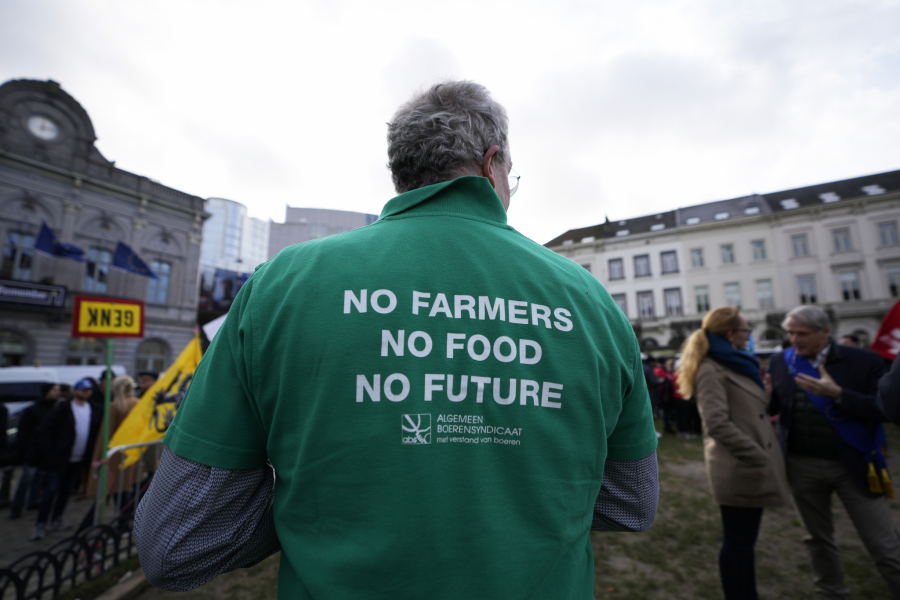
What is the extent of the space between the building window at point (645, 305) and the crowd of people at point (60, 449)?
116 ft

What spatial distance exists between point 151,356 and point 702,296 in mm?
37168

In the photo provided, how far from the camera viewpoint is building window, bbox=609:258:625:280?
119ft

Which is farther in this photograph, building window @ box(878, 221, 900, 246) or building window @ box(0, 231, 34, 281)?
building window @ box(878, 221, 900, 246)

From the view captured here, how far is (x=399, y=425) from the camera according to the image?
900 millimetres

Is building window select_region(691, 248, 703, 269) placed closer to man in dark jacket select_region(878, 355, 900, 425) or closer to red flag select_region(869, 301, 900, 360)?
red flag select_region(869, 301, 900, 360)

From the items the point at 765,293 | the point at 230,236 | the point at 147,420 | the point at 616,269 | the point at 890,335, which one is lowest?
the point at 147,420

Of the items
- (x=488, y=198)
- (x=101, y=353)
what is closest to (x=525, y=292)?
(x=488, y=198)

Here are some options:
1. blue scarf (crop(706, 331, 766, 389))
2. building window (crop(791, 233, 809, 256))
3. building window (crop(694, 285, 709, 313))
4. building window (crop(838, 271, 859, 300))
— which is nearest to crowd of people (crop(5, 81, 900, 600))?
blue scarf (crop(706, 331, 766, 389))

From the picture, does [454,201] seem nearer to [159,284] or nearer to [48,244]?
[48,244]

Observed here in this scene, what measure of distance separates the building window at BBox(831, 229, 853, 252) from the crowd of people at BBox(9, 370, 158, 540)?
40.1 metres

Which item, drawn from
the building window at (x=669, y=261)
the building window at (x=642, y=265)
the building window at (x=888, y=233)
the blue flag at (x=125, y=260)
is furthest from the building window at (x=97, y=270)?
the building window at (x=888, y=233)

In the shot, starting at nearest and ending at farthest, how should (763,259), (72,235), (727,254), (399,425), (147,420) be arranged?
(399,425)
(147,420)
(72,235)
(763,259)
(727,254)

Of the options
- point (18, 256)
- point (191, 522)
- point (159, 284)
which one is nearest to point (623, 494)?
point (191, 522)

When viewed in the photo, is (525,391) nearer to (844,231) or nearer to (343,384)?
(343,384)
